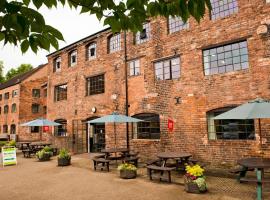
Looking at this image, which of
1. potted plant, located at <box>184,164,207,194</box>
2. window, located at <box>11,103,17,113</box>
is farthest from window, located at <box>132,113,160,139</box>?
window, located at <box>11,103,17,113</box>

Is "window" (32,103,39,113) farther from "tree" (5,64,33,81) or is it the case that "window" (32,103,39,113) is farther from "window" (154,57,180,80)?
"window" (154,57,180,80)

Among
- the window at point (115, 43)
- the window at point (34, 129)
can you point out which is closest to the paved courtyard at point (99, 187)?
the window at point (115, 43)

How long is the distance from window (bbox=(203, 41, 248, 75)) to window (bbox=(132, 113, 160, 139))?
3549 millimetres

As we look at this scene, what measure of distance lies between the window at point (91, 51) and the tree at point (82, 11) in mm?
14086

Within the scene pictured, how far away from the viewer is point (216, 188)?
7.32 metres

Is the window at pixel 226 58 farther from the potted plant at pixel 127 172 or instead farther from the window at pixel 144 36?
the potted plant at pixel 127 172

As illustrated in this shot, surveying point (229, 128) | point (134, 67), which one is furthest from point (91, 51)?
point (229, 128)

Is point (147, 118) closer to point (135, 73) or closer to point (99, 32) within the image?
point (135, 73)

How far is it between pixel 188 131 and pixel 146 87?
339 cm

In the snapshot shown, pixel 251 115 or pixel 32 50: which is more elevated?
pixel 32 50

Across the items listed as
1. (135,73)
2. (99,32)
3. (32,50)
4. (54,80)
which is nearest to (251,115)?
(32,50)

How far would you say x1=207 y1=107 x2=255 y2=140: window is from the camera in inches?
369

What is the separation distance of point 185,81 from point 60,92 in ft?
36.5

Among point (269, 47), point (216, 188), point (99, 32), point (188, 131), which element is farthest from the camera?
point (99, 32)
